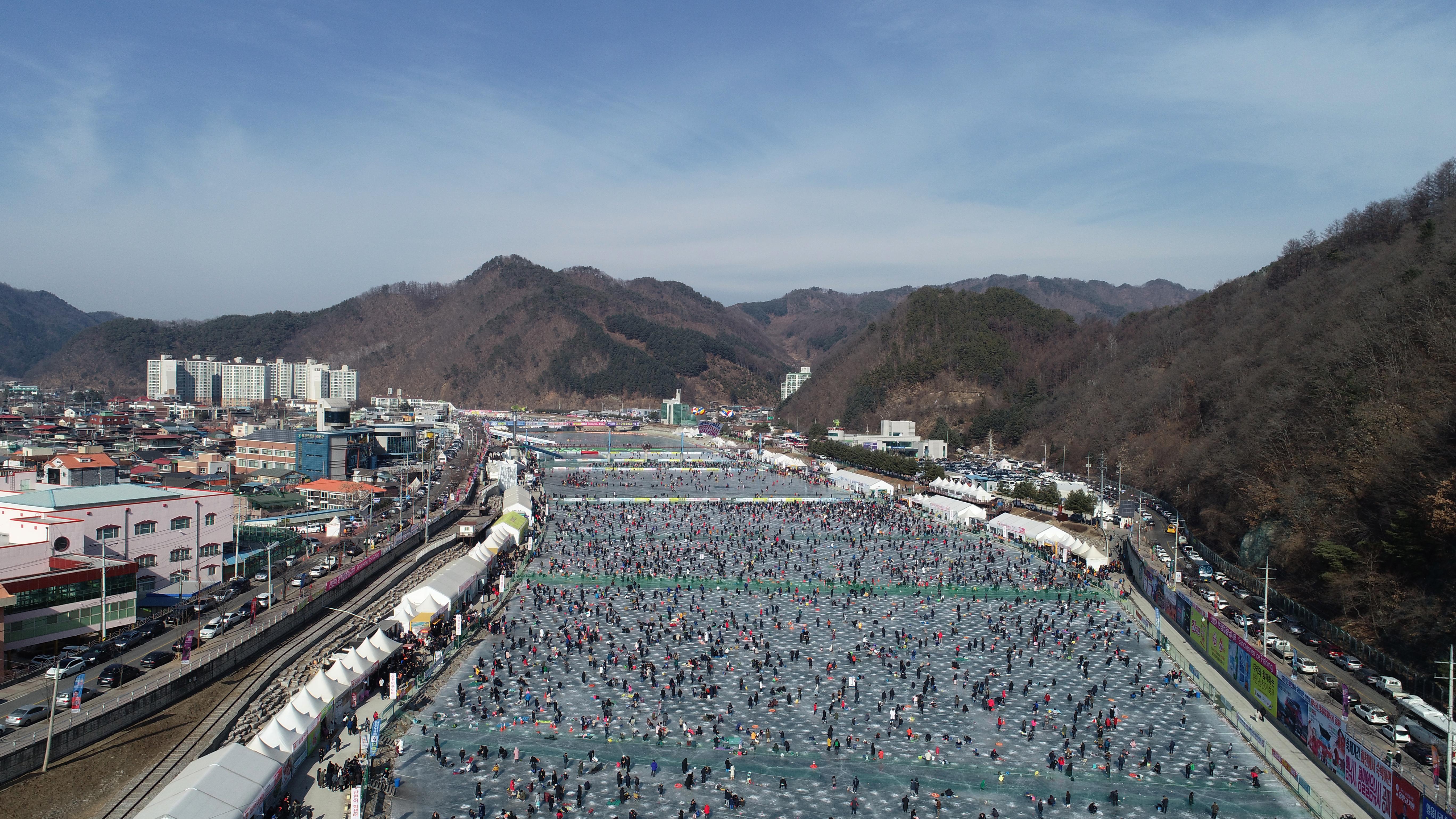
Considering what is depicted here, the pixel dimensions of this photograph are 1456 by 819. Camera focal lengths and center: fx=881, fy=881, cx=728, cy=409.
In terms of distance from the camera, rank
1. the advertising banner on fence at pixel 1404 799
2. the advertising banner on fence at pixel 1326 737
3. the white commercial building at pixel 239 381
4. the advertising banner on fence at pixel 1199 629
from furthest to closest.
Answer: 1. the white commercial building at pixel 239 381
2. the advertising banner on fence at pixel 1199 629
3. the advertising banner on fence at pixel 1326 737
4. the advertising banner on fence at pixel 1404 799

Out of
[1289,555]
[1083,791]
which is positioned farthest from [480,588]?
[1289,555]

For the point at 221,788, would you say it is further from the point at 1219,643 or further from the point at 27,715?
the point at 1219,643

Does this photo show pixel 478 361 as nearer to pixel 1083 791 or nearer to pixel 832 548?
pixel 832 548

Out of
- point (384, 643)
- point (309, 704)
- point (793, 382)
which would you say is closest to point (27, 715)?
point (309, 704)

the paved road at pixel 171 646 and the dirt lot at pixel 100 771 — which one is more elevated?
the paved road at pixel 171 646

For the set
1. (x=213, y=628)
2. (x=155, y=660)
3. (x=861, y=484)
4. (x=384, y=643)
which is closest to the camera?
(x=155, y=660)

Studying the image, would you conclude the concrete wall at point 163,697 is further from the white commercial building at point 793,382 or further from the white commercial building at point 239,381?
the white commercial building at point 793,382

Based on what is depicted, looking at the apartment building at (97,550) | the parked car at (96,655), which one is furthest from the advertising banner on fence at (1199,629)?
the apartment building at (97,550)

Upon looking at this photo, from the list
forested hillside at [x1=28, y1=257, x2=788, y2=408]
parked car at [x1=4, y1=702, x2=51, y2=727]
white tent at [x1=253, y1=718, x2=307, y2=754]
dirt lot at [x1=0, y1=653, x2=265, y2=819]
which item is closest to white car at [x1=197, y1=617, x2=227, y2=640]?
dirt lot at [x1=0, y1=653, x2=265, y2=819]
